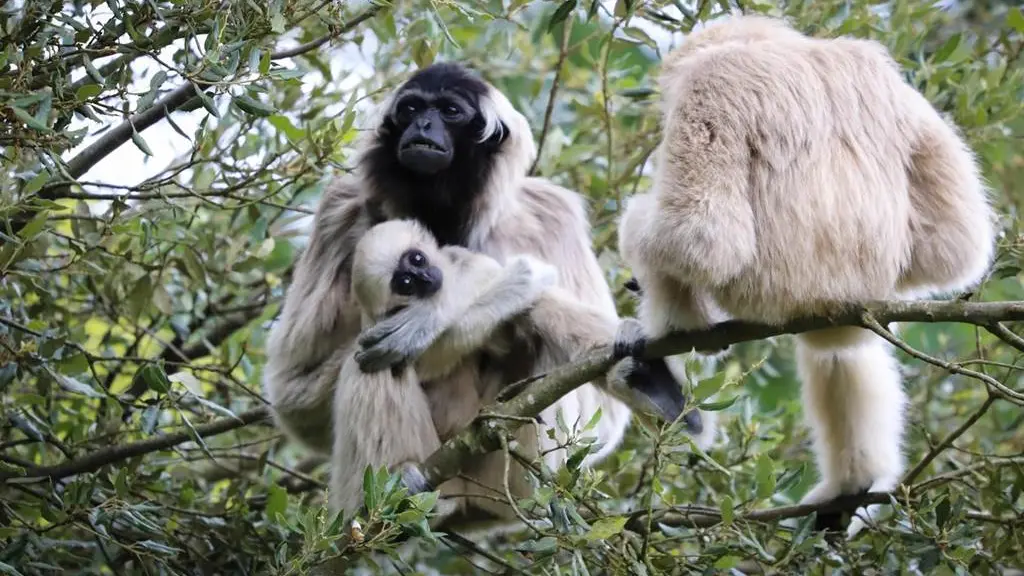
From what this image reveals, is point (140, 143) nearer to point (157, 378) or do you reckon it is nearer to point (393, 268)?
point (157, 378)

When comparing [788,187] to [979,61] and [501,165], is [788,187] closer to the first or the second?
[501,165]

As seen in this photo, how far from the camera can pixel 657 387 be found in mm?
4652

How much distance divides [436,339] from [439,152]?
2.88ft

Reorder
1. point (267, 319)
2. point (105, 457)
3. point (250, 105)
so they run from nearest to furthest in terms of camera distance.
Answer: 1. point (250, 105)
2. point (105, 457)
3. point (267, 319)

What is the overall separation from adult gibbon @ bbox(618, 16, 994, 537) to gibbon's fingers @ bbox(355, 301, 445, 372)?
1229mm

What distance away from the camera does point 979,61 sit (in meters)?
6.07

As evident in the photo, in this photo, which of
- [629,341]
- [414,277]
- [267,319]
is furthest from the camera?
[267,319]

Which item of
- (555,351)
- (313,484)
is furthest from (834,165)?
(313,484)

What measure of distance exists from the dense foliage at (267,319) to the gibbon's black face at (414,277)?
54 centimetres

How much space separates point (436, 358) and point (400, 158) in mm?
948

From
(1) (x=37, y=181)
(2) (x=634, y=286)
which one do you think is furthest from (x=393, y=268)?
(1) (x=37, y=181)

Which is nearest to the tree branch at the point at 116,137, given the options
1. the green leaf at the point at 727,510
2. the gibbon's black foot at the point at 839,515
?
the green leaf at the point at 727,510

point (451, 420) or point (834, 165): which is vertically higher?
point (834, 165)

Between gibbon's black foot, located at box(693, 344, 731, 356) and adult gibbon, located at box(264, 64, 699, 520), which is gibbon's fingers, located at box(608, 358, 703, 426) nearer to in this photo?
gibbon's black foot, located at box(693, 344, 731, 356)
